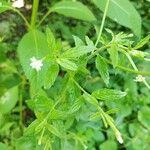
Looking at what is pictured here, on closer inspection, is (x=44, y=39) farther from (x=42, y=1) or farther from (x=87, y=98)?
(x=42, y=1)

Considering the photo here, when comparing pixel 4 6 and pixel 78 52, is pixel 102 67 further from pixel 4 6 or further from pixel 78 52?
pixel 4 6

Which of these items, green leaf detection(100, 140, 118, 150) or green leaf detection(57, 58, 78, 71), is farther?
green leaf detection(100, 140, 118, 150)

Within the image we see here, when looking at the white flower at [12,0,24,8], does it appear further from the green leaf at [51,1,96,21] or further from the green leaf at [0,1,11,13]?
the green leaf at [51,1,96,21]

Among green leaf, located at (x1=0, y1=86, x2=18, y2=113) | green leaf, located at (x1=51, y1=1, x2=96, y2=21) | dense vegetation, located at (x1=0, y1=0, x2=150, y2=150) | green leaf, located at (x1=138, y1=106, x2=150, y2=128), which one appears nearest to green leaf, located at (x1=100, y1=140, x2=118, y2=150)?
dense vegetation, located at (x1=0, y1=0, x2=150, y2=150)

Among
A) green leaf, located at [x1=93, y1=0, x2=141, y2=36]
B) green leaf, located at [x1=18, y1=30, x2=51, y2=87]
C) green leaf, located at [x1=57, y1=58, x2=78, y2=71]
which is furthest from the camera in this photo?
green leaf, located at [x1=93, y1=0, x2=141, y2=36]

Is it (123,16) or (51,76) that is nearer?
(51,76)

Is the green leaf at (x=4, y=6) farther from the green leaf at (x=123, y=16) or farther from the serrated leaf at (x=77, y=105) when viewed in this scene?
→ the serrated leaf at (x=77, y=105)

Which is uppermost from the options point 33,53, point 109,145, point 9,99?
point 33,53

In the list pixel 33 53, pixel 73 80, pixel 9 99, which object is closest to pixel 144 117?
pixel 9 99
